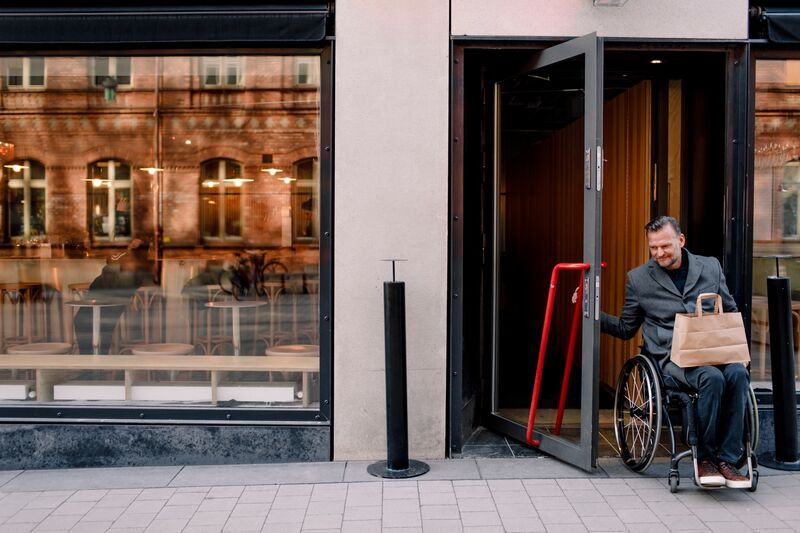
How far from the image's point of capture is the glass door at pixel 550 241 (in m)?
4.68

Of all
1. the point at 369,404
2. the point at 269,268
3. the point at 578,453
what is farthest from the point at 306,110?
the point at 578,453

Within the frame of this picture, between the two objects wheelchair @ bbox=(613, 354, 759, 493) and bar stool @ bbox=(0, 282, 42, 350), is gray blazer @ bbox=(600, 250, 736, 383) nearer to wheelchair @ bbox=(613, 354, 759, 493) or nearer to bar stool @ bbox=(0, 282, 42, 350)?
wheelchair @ bbox=(613, 354, 759, 493)

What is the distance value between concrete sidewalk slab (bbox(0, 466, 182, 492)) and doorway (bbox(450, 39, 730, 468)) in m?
1.96

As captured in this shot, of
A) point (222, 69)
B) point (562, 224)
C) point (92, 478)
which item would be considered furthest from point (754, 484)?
point (222, 69)

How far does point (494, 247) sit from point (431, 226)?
2.87 ft

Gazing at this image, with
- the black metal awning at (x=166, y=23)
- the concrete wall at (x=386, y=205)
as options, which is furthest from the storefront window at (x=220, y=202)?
the concrete wall at (x=386, y=205)

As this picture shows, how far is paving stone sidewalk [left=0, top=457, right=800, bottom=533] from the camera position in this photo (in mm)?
3990

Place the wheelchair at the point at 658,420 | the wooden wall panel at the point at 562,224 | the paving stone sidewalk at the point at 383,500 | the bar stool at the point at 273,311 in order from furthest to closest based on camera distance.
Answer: the wooden wall panel at the point at 562,224 → the bar stool at the point at 273,311 → the wheelchair at the point at 658,420 → the paving stone sidewalk at the point at 383,500

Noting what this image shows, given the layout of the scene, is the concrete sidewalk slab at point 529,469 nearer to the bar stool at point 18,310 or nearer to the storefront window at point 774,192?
the storefront window at point 774,192

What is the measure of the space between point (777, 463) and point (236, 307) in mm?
4052

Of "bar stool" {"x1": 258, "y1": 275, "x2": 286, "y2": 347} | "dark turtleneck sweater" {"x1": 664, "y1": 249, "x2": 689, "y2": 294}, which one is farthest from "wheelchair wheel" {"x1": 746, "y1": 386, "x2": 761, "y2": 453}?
"bar stool" {"x1": 258, "y1": 275, "x2": 286, "y2": 347}

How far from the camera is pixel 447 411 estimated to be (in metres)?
5.16

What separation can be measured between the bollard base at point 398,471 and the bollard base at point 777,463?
7.16 ft

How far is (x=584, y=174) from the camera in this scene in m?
5.06
